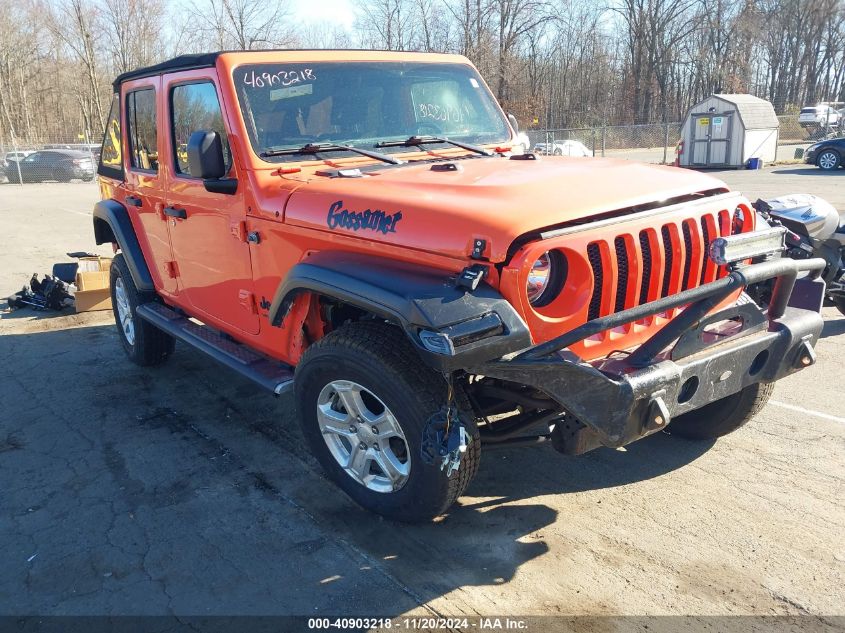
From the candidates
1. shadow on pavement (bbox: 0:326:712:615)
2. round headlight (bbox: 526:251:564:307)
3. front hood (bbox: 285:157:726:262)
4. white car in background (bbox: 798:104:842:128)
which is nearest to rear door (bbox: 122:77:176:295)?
shadow on pavement (bbox: 0:326:712:615)

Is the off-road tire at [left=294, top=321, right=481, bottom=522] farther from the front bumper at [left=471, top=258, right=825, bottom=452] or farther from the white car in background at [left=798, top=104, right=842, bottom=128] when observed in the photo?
the white car in background at [left=798, top=104, right=842, bottom=128]

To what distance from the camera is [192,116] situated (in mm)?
4285

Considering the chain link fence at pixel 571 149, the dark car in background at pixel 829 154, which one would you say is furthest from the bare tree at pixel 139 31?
the dark car in background at pixel 829 154

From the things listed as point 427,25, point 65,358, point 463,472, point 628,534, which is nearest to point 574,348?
point 463,472

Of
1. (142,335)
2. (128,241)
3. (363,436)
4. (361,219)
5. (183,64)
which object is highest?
(183,64)

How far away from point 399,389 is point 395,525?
817 mm

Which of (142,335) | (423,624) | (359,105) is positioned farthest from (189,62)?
(423,624)

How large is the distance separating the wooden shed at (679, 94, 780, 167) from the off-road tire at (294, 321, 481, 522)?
24.1 metres

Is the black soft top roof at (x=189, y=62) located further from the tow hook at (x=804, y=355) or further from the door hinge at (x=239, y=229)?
the tow hook at (x=804, y=355)

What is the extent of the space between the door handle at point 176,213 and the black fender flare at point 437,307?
5.99 ft

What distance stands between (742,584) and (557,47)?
55830mm

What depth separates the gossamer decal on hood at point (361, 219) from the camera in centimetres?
299

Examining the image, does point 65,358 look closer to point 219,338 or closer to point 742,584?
point 219,338

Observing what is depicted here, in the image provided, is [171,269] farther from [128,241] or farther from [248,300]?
[248,300]
